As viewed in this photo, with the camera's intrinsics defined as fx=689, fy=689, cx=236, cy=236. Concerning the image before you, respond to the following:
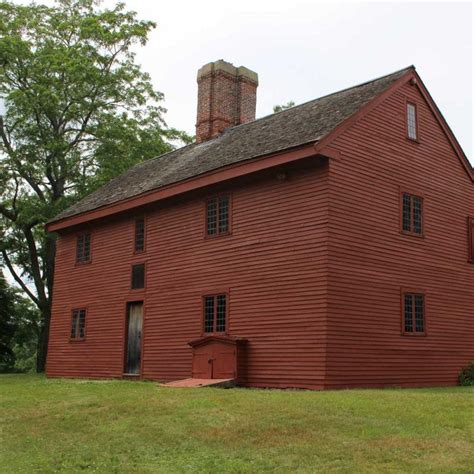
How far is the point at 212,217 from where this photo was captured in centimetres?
1975

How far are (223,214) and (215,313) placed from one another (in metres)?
2.78

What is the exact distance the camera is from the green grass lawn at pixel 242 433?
340 inches

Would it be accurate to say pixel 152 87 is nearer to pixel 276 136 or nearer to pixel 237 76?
pixel 237 76

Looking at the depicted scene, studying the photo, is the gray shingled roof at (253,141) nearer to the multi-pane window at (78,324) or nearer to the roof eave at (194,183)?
the roof eave at (194,183)

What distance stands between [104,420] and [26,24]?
28.5 metres

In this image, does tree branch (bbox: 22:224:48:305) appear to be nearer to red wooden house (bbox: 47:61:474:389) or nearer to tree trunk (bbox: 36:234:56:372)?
tree trunk (bbox: 36:234:56:372)

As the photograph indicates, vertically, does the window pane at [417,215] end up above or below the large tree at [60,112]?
below

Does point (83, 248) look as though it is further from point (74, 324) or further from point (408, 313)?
point (408, 313)

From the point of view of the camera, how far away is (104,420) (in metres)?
11.7

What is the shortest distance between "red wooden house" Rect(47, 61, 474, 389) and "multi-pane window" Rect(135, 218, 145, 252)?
0.04 meters

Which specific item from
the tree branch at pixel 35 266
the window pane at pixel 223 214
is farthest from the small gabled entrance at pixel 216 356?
the tree branch at pixel 35 266

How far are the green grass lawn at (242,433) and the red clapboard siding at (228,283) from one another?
294 cm

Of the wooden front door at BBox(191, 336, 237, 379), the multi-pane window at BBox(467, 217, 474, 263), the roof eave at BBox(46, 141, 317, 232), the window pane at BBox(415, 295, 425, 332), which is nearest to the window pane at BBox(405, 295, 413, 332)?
the window pane at BBox(415, 295, 425, 332)

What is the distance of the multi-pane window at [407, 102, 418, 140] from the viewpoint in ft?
64.9
